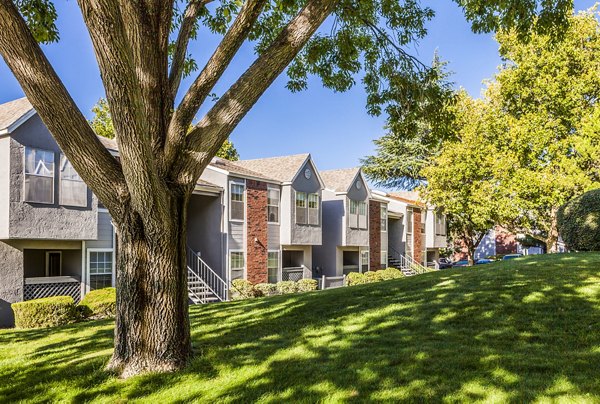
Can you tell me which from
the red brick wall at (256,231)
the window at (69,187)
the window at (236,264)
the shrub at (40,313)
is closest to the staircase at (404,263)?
the red brick wall at (256,231)

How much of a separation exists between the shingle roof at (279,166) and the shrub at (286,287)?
525 centimetres

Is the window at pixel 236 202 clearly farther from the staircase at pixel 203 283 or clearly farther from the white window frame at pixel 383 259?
the white window frame at pixel 383 259

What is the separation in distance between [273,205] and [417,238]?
17.3 m

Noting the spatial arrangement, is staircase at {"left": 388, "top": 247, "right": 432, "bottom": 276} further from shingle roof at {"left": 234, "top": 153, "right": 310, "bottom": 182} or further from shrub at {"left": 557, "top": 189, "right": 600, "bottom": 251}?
shrub at {"left": 557, "top": 189, "right": 600, "bottom": 251}

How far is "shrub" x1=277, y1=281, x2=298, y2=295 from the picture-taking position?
72.3ft

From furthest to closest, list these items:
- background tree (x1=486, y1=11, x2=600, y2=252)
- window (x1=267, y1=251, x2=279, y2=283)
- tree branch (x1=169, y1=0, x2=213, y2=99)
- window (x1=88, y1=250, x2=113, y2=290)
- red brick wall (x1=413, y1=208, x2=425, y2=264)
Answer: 1. red brick wall (x1=413, y1=208, x2=425, y2=264)
2. window (x1=267, y1=251, x2=279, y2=283)
3. background tree (x1=486, y1=11, x2=600, y2=252)
4. window (x1=88, y1=250, x2=113, y2=290)
5. tree branch (x1=169, y1=0, x2=213, y2=99)

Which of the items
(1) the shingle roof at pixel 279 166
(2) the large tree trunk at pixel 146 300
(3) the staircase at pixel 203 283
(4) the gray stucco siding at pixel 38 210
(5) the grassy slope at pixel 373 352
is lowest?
(3) the staircase at pixel 203 283

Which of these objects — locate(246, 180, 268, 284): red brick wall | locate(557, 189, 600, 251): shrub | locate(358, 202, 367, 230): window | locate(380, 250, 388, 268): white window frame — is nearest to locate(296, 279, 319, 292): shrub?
locate(246, 180, 268, 284): red brick wall

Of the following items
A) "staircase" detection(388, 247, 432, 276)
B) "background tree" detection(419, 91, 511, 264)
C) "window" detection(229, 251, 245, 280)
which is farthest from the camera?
"staircase" detection(388, 247, 432, 276)

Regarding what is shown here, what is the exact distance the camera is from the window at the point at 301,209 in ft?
80.5

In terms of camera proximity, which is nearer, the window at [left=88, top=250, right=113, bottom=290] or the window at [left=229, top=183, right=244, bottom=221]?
the window at [left=88, top=250, right=113, bottom=290]

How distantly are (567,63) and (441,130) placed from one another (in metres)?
18.3

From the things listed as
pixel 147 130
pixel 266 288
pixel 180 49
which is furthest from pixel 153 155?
pixel 266 288

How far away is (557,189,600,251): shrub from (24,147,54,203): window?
60.4 ft
